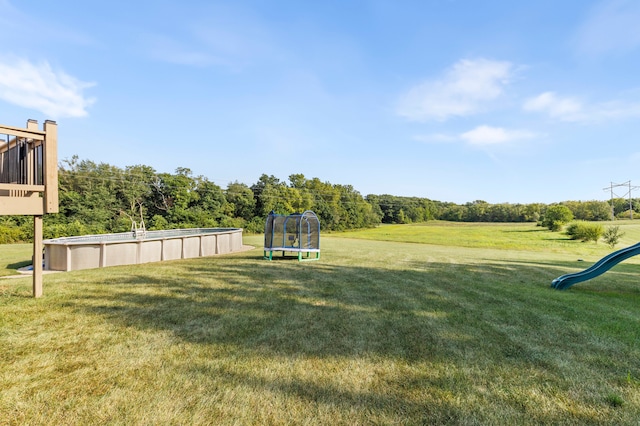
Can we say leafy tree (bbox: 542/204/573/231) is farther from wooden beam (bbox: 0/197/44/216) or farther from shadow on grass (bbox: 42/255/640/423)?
wooden beam (bbox: 0/197/44/216)

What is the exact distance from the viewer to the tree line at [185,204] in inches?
1226

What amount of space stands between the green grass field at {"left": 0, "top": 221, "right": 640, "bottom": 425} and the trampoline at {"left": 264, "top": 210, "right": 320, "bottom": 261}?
6969 millimetres

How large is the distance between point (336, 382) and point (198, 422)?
137cm

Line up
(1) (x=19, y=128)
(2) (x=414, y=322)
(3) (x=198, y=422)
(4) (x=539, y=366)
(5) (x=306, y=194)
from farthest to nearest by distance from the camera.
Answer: (5) (x=306, y=194), (1) (x=19, y=128), (2) (x=414, y=322), (4) (x=539, y=366), (3) (x=198, y=422)

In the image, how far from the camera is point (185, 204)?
136 feet

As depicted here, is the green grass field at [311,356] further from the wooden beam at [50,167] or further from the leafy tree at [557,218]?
the leafy tree at [557,218]

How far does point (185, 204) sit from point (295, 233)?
101 ft

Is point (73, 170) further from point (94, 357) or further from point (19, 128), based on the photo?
point (94, 357)

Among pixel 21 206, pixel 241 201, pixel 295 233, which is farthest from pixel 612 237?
pixel 241 201

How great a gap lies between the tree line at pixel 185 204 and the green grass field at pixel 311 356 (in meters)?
15.2

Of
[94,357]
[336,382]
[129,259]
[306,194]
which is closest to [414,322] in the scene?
[336,382]

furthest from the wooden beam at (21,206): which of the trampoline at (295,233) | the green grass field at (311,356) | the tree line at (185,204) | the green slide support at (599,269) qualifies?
the tree line at (185,204)

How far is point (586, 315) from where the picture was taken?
6004 millimetres

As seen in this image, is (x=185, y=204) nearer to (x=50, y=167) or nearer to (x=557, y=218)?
(x=50, y=167)
